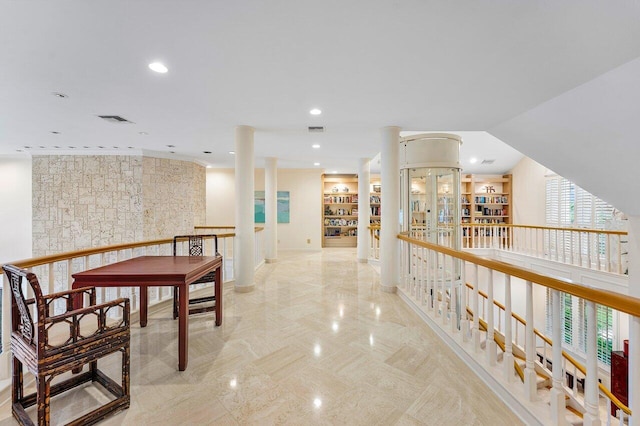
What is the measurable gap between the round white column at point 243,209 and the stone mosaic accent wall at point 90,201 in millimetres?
3270

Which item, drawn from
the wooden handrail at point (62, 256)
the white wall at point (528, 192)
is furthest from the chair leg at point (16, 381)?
the white wall at point (528, 192)

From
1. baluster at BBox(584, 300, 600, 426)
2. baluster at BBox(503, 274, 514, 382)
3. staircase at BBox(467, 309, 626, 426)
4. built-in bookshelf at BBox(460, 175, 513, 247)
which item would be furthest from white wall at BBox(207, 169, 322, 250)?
baluster at BBox(584, 300, 600, 426)

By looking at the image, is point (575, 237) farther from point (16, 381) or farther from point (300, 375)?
point (16, 381)

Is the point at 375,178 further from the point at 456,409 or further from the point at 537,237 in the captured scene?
the point at 456,409

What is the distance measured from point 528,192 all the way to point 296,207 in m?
6.94

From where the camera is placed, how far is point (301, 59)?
2.25 metres

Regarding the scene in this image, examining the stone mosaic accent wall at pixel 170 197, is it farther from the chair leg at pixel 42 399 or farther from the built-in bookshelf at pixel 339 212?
the chair leg at pixel 42 399

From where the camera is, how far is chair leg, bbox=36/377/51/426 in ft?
4.46

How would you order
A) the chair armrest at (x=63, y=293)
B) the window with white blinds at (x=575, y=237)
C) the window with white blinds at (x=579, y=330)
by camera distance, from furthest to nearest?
the window with white blinds at (x=575, y=237) < the window with white blinds at (x=579, y=330) < the chair armrest at (x=63, y=293)

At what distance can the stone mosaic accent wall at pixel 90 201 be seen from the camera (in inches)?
226

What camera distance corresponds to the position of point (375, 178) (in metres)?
9.09

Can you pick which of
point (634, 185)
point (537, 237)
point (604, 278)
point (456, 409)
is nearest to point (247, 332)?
point (456, 409)

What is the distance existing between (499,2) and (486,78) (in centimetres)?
106

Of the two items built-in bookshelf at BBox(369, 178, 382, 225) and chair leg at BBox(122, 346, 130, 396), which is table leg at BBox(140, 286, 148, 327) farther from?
built-in bookshelf at BBox(369, 178, 382, 225)
